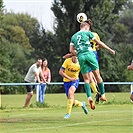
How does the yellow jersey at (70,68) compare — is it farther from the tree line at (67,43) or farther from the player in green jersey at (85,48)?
the tree line at (67,43)

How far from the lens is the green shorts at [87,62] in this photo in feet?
46.0

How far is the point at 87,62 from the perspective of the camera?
46.3 ft

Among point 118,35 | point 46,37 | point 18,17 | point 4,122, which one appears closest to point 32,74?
point 4,122

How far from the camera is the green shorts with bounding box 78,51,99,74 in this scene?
14031 millimetres

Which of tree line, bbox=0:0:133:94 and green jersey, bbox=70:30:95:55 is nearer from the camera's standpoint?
green jersey, bbox=70:30:95:55

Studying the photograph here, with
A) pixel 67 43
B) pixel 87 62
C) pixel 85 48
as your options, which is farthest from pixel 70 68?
pixel 67 43

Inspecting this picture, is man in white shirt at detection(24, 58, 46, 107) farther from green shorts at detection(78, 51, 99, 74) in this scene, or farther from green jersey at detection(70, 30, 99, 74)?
green jersey at detection(70, 30, 99, 74)

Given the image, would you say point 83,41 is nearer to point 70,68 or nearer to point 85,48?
point 85,48

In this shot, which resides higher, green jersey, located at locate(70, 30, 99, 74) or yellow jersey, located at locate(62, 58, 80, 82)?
green jersey, located at locate(70, 30, 99, 74)

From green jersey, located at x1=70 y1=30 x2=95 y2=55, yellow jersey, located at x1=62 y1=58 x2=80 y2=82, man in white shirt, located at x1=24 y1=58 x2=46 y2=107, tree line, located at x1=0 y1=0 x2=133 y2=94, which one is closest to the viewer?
green jersey, located at x1=70 y1=30 x2=95 y2=55

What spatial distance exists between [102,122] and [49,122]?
4.37ft

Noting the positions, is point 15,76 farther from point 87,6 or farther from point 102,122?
point 102,122

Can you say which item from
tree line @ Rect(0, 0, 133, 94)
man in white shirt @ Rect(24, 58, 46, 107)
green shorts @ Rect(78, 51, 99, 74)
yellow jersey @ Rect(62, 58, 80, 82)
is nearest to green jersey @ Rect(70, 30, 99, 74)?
green shorts @ Rect(78, 51, 99, 74)

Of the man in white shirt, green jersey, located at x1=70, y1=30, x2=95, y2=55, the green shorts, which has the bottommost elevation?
the man in white shirt
